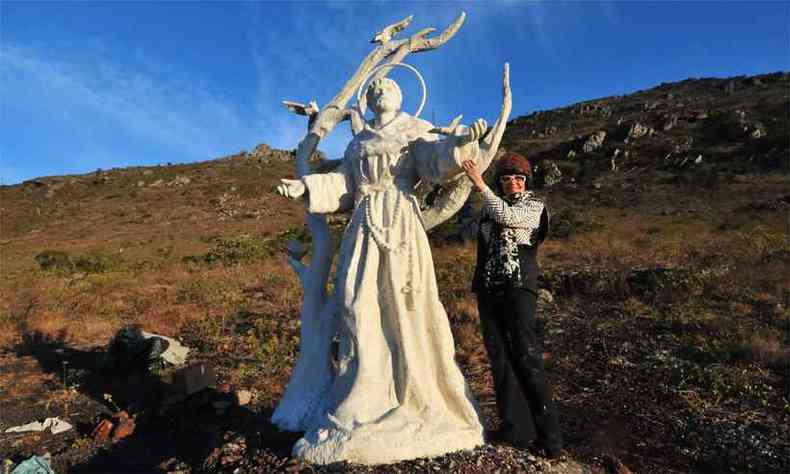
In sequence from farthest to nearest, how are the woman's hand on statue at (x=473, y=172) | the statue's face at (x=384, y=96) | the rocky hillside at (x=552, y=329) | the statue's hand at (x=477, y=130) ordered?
the rocky hillside at (x=552, y=329) < the statue's face at (x=384, y=96) < the woman's hand on statue at (x=473, y=172) < the statue's hand at (x=477, y=130)

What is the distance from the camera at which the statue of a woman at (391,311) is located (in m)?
3.38

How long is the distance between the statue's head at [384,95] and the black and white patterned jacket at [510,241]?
109 centimetres

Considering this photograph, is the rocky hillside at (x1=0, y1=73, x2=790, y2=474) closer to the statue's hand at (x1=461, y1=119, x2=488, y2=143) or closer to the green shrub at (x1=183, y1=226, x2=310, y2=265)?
the green shrub at (x1=183, y1=226, x2=310, y2=265)

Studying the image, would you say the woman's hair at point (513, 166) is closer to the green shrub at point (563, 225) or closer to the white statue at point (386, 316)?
the white statue at point (386, 316)

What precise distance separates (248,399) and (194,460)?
1874 mm

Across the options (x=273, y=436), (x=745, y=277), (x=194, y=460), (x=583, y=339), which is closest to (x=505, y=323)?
(x=273, y=436)

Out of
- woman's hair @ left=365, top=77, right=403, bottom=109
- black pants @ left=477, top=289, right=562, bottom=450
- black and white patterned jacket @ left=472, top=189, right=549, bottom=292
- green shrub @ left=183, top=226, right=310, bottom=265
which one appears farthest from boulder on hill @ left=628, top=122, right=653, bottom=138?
black pants @ left=477, top=289, right=562, bottom=450

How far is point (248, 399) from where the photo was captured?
6199 millimetres

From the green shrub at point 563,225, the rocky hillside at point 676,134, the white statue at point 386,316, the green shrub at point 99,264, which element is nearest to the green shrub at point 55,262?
the green shrub at point 99,264

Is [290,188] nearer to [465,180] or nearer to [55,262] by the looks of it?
[465,180]

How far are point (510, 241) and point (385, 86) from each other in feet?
4.95

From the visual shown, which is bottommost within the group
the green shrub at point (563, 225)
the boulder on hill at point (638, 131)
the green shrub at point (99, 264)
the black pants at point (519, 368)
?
the black pants at point (519, 368)

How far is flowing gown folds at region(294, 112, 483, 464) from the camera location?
3396 millimetres

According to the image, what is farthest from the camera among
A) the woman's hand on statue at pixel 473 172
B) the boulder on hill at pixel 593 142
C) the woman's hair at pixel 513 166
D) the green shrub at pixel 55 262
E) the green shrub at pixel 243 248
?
the boulder on hill at pixel 593 142
